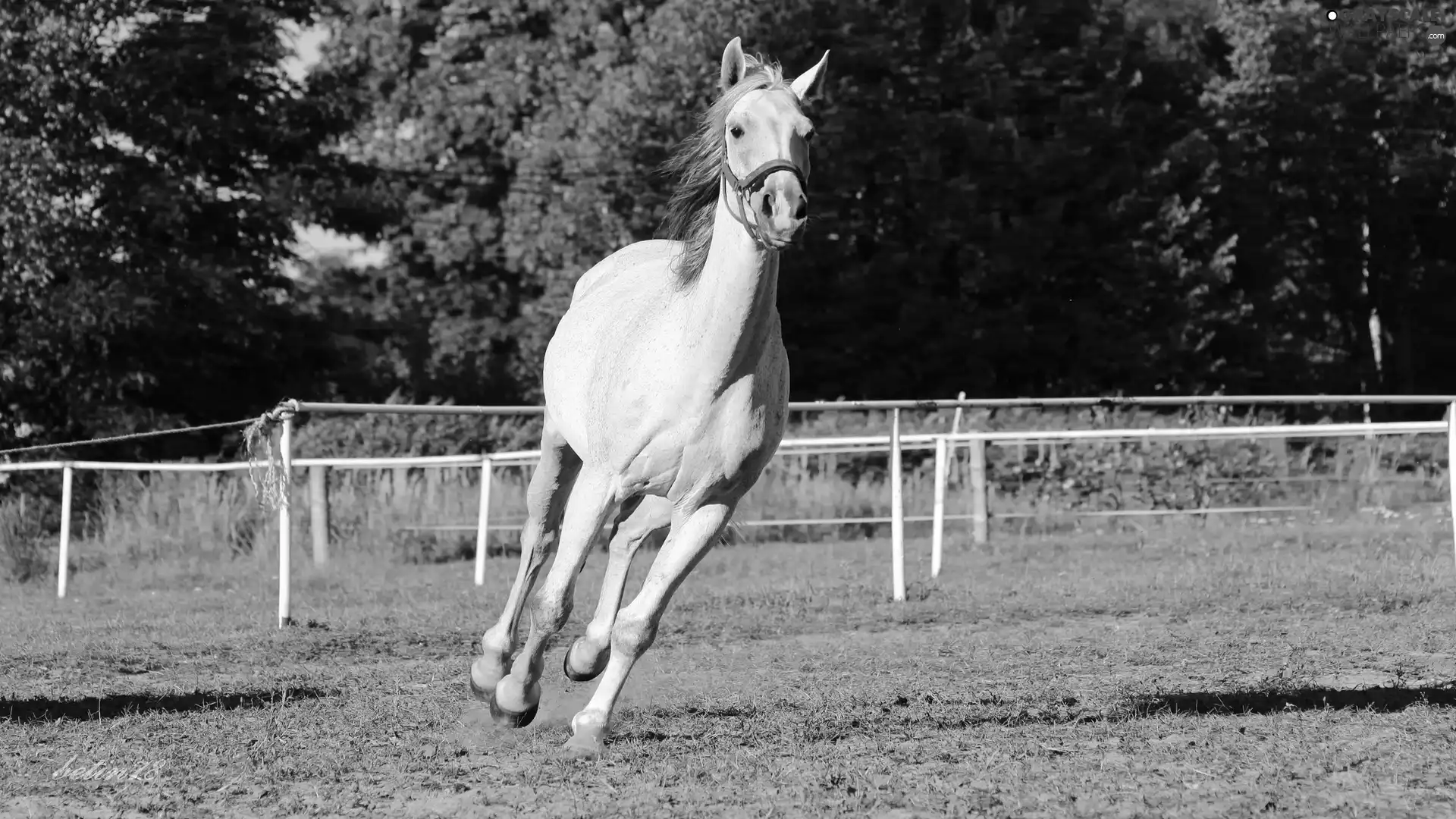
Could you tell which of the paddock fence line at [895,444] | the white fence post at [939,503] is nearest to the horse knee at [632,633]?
the paddock fence line at [895,444]

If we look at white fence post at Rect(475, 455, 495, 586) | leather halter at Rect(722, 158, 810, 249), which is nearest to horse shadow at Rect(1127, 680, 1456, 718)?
leather halter at Rect(722, 158, 810, 249)

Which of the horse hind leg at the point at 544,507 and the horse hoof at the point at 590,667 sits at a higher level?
the horse hind leg at the point at 544,507

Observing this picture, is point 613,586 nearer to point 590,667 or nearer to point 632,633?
point 590,667

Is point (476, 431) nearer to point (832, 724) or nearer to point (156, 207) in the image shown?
point (156, 207)

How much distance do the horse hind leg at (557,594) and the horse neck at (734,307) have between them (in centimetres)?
63

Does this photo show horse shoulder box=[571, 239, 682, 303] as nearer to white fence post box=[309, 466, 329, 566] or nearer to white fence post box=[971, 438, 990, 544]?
white fence post box=[309, 466, 329, 566]

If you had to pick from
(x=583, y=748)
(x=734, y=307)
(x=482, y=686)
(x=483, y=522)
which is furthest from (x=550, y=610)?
(x=483, y=522)

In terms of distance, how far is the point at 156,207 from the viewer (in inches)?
1007

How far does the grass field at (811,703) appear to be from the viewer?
476 cm

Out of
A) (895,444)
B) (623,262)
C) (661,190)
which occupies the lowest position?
(895,444)

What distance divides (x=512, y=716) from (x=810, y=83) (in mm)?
2671

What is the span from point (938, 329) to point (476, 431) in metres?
10.5

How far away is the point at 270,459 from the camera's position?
10094 mm

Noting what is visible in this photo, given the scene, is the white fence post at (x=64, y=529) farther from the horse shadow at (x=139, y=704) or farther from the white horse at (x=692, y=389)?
the white horse at (x=692, y=389)
